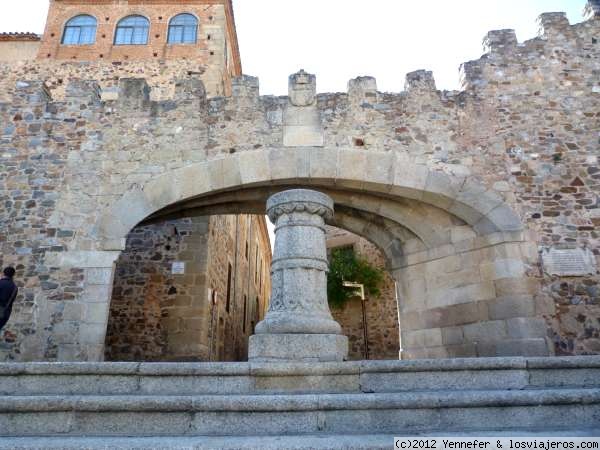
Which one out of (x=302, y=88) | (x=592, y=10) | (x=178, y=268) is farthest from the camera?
(x=178, y=268)

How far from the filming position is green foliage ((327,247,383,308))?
14.9 metres

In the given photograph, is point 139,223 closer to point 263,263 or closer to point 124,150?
point 124,150

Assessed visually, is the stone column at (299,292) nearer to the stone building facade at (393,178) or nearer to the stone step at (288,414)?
the stone step at (288,414)

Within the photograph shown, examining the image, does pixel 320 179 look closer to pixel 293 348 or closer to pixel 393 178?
pixel 393 178

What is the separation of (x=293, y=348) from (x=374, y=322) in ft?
37.3

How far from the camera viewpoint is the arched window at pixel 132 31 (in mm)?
15039

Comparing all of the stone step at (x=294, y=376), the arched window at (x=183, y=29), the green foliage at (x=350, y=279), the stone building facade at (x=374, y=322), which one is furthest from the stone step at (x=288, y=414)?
the arched window at (x=183, y=29)

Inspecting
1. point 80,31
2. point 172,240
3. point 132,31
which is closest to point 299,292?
point 172,240

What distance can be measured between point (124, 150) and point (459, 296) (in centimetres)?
585

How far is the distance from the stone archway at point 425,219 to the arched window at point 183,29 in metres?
9.52

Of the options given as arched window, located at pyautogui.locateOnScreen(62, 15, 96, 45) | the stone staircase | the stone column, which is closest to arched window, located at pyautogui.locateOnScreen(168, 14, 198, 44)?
arched window, located at pyautogui.locateOnScreen(62, 15, 96, 45)

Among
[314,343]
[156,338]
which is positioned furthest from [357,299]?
[314,343]

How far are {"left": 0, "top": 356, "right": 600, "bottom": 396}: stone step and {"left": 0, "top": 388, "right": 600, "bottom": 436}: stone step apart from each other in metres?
0.38

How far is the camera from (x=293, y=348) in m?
3.78
